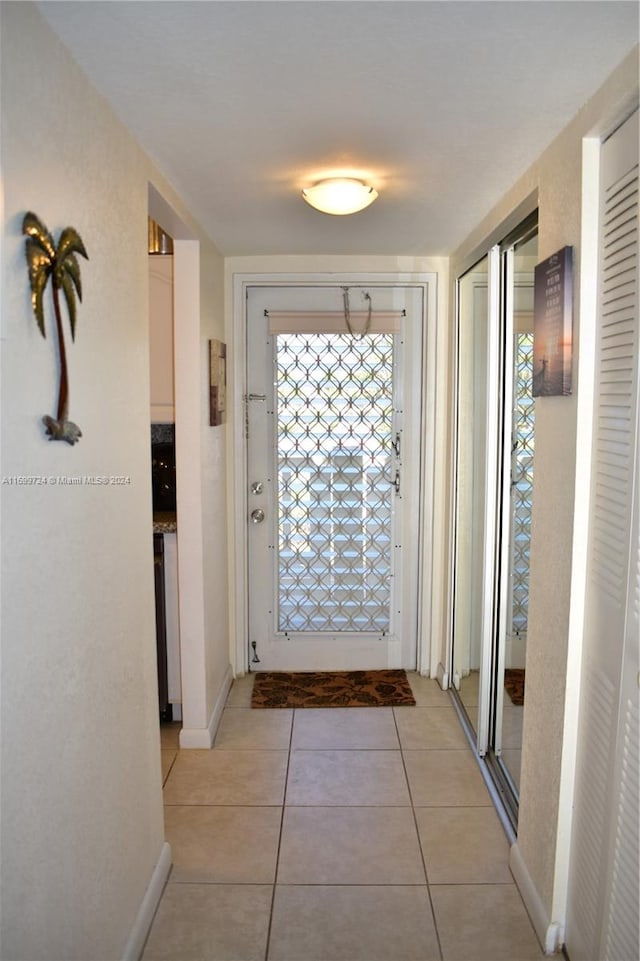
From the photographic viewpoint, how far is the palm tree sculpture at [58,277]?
4.11 feet

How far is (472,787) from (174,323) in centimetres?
225

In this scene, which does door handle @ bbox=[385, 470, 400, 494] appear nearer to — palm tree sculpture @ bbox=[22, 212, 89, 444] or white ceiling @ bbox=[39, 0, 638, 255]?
white ceiling @ bbox=[39, 0, 638, 255]

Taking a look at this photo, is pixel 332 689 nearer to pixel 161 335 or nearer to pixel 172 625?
pixel 172 625

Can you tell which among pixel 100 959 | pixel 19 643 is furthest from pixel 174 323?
pixel 100 959

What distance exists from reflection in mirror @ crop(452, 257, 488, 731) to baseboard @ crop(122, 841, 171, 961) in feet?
5.00

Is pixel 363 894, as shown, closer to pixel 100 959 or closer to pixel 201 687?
pixel 100 959

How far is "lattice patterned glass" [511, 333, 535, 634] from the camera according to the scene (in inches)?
100.0

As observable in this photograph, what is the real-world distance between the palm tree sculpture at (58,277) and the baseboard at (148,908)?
4.53 ft

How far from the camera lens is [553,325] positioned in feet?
6.21

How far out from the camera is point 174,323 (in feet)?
9.68

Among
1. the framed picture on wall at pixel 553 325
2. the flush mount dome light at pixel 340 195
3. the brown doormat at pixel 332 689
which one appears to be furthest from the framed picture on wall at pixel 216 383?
the framed picture on wall at pixel 553 325

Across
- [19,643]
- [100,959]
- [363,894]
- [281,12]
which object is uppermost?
[281,12]

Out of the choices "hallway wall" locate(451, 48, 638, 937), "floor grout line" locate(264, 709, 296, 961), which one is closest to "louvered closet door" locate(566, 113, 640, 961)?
"hallway wall" locate(451, 48, 638, 937)

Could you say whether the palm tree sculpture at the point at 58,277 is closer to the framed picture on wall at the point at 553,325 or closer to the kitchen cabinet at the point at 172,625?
the framed picture on wall at the point at 553,325
